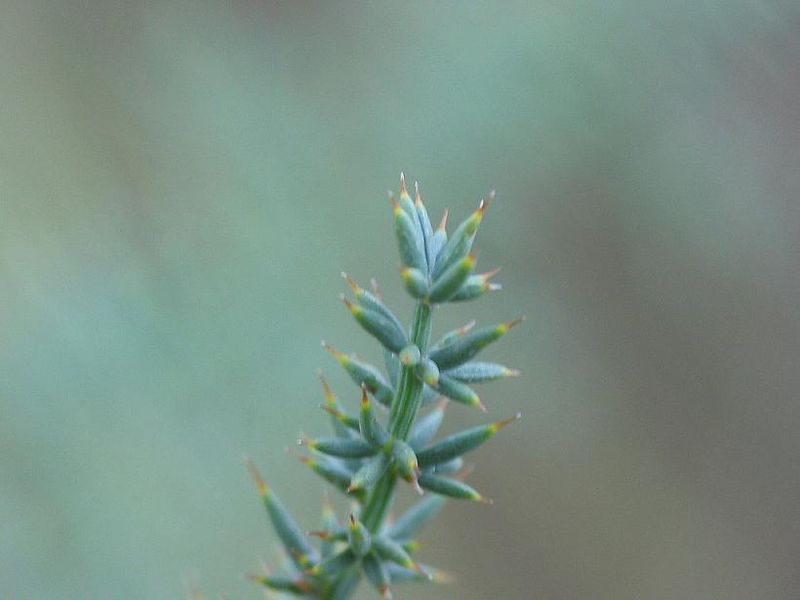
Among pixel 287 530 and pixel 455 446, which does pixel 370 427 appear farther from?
pixel 287 530

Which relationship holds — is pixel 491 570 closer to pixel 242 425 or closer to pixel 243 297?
pixel 242 425

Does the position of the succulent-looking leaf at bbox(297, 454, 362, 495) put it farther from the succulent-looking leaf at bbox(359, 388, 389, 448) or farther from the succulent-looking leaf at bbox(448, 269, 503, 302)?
the succulent-looking leaf at bbox(448, 269, 503, 302)

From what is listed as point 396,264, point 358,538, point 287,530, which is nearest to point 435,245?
point 358,538

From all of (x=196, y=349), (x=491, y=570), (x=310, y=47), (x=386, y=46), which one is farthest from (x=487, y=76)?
(x=491, y=570)

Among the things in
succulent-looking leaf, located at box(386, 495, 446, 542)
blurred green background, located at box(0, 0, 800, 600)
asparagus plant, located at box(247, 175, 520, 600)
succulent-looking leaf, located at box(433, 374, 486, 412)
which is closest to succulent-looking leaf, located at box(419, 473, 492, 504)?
asparagus plant, located at box(247, 175, 520, 600)

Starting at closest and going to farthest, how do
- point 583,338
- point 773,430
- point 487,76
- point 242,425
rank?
1. point 242,425
2. point 487,76
3. point 583,338
4. point 773,430

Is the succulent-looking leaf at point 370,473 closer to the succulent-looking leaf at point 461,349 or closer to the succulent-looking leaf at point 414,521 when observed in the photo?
the succulent-looking leaf at point 461,349
